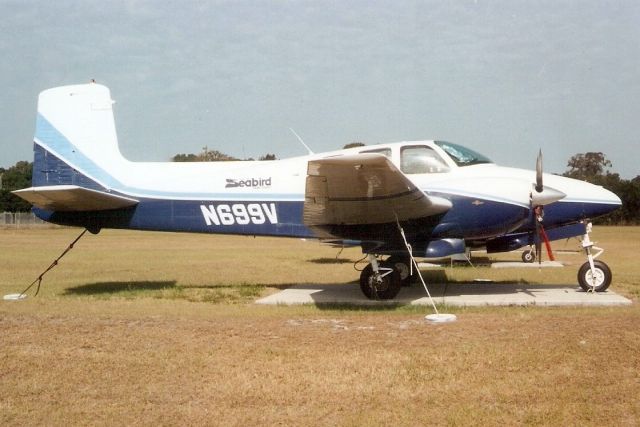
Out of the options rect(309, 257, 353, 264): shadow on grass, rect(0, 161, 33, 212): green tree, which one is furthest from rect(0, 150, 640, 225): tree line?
rect(309, 257, 353, 264): shadow on grass

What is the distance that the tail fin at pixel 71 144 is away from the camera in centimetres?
1240

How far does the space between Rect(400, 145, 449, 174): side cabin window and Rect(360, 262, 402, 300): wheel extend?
177cm

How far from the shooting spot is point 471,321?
790cm

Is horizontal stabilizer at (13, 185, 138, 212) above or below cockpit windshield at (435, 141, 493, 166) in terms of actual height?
below

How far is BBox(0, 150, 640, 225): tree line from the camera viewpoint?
6344cm

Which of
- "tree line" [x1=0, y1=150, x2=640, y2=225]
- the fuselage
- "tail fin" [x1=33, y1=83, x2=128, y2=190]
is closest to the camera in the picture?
the fuselage

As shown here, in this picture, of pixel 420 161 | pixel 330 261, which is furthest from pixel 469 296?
pixel 330 261

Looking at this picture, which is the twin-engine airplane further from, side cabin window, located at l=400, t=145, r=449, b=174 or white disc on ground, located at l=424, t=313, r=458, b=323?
white disc on ground, located at l=424, t=313, r=458, b=323

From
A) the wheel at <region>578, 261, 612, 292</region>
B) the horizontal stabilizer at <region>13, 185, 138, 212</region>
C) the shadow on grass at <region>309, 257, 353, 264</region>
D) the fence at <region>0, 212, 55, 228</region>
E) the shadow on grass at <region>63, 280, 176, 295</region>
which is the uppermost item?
the horizontal stabilizer at <region>13, 185, 138, 212</region>

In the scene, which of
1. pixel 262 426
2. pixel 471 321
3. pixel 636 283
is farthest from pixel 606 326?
pixel 636 283

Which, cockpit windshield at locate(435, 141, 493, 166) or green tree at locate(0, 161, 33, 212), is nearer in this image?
cockpit windshield at locate(435, 141, 493, 166)

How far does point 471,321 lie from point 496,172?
373cm

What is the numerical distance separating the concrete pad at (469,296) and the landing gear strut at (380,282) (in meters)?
0.18

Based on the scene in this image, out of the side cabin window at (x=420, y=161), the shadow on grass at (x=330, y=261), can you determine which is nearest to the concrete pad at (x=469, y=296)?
the side cabin window at (x=420, y=161)
